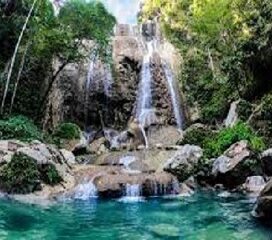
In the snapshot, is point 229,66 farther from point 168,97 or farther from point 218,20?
point 218,20

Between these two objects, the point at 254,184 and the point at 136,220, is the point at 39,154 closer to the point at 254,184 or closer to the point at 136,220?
the point at 136,220

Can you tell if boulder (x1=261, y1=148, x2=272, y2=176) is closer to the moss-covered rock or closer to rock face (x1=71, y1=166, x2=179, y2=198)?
rock face (x1=71, y1=166, x2=179, y2=198)

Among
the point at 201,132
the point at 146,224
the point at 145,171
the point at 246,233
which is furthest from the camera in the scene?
the point at 201,132


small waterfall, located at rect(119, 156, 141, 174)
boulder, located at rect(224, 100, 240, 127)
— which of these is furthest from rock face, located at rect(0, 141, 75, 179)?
boulder, located at rect(224, 100, 240, 127)

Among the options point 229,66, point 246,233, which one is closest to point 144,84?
point 229,66

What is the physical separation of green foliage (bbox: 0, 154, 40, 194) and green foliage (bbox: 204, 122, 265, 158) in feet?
21.9

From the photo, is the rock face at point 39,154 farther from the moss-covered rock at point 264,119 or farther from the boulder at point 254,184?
the moss-covered rock at point 264,119

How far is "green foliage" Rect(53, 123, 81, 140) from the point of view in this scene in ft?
82.1

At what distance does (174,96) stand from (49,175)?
45.1 ft

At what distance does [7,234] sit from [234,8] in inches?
945

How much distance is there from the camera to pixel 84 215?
Result: 13.6m

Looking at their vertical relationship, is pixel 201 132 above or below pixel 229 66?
below

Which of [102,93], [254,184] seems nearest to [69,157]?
[254,184]

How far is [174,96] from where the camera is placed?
96.7ft
